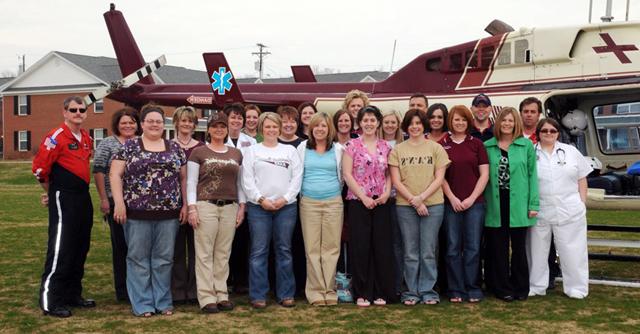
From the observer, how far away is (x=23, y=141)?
41.6 metres

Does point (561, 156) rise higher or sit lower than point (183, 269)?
higher

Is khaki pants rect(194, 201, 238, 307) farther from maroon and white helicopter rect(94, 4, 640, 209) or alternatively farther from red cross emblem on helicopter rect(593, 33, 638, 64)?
red cross emblem on helicopter rect(593, 33, 638, 64)

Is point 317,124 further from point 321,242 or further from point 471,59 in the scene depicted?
point 471,59

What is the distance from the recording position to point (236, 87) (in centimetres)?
1323

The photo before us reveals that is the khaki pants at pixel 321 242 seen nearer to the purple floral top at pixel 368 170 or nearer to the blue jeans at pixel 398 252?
the purple floral top at pixel 368 170

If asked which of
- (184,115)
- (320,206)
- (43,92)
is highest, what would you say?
(43,92)

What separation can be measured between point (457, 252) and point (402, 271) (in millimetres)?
507

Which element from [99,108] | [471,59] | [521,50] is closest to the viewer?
[521,50]

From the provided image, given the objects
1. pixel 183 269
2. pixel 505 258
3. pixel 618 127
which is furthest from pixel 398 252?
pixel 618 127

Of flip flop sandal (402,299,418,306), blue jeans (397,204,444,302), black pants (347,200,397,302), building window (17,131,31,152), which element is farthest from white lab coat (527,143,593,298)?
building window (17,131,31,152)

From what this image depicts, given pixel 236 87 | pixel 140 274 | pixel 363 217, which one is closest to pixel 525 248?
pixel 363 217

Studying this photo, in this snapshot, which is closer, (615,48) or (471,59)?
(615,48)

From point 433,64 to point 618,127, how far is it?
353 centimetres

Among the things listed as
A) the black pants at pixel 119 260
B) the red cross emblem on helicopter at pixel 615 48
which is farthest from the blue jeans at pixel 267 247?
the red cross emblem on helicopter at pixel 615 48
